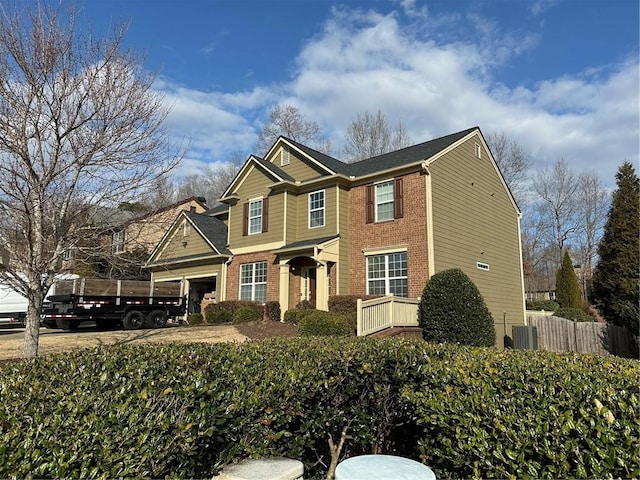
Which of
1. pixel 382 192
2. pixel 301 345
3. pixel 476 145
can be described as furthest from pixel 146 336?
pixel 476 145

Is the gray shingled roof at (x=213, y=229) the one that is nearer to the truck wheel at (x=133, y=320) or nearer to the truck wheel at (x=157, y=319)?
the truck wheel at (x=157, y=319)

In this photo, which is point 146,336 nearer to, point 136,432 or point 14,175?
point 14,175

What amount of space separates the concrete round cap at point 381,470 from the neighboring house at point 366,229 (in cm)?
1180

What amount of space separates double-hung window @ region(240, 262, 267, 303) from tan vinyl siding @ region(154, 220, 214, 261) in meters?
2.61

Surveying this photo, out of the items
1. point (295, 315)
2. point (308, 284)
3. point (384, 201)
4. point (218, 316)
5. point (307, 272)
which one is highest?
point (384, 201)

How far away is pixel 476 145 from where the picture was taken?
18.9m

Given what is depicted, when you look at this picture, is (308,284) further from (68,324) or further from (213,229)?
(68,324)

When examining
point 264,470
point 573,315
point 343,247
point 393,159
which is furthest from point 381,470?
point 573,315

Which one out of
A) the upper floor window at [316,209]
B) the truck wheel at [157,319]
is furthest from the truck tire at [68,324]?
the upper floor window at [316,209]

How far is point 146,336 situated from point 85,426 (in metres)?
12.9

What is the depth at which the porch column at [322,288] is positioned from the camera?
52.7 ft

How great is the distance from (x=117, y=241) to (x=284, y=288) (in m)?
9.39

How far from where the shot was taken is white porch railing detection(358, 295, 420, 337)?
481 inches

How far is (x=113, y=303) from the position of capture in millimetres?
17828
